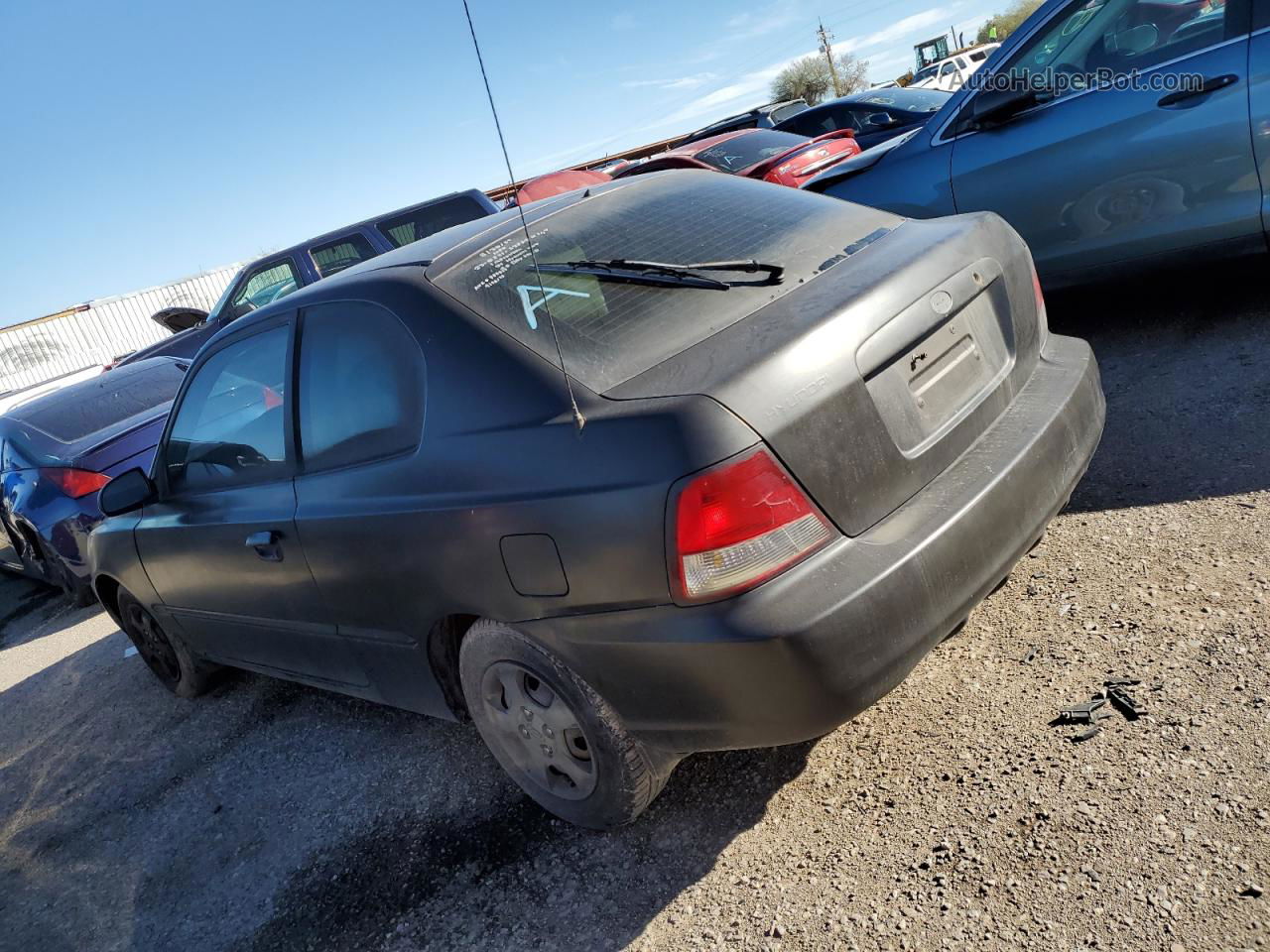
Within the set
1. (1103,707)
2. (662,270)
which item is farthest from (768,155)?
(1103,707)

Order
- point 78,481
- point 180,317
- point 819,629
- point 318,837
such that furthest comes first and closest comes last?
1. point 180,317
2. point 78,481
3. point 318,837
4. point 819,629

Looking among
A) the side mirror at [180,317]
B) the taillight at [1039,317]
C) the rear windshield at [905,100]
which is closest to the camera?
the taillight at [1039,317]

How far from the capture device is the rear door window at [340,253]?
8570 millimetres

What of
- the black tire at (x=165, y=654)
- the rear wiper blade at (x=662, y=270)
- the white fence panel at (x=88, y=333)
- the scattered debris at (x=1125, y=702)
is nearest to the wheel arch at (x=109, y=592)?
the black tire at (x=165, y=654)

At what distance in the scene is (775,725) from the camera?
83.5 inches

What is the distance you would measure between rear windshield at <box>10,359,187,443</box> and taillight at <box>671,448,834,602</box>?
5.67 metres

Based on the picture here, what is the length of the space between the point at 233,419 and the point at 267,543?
2.02 feet

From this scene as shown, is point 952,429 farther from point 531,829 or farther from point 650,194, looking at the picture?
point 531,829

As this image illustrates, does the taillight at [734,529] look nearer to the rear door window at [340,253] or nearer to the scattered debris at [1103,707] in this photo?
the scattered debris at [1103,707]

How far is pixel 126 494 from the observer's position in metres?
3.80

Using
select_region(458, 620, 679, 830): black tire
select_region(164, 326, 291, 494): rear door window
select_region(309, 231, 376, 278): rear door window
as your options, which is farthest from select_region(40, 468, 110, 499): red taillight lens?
select_region(458, 620, 679, 830): black tire

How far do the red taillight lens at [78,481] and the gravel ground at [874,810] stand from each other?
254 centimetres

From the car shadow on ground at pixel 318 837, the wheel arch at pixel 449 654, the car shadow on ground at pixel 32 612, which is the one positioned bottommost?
the car shadow on ground at pixel 32 612

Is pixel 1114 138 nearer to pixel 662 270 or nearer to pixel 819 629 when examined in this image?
pixel 662 270
